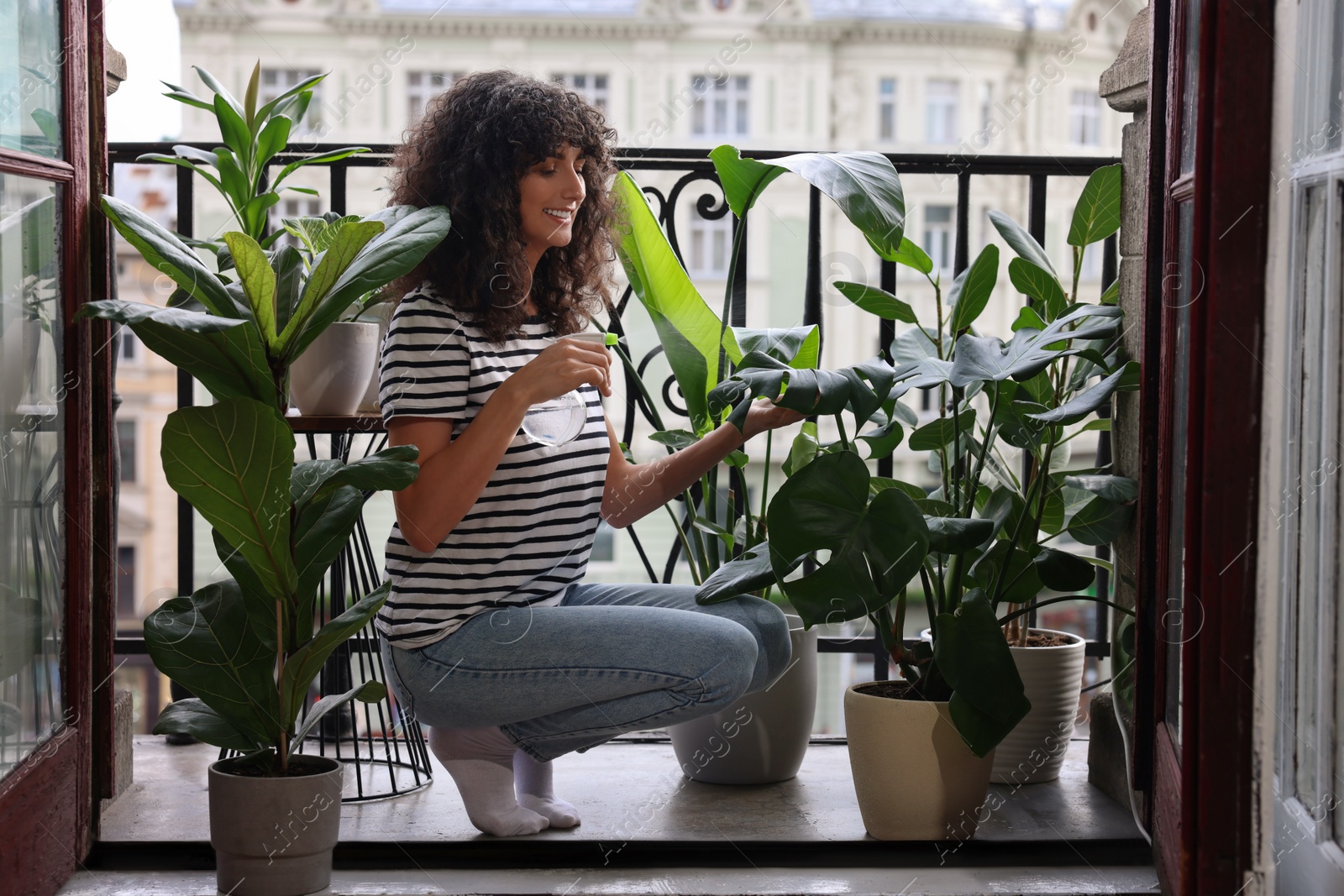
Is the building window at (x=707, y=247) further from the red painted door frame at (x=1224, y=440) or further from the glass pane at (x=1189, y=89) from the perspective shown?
the red painted door frame at (x=1224, y=440)

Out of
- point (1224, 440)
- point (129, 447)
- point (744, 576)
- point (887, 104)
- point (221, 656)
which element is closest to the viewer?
point (1224, 440)

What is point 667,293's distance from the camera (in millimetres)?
1782

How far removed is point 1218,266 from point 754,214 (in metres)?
31.5

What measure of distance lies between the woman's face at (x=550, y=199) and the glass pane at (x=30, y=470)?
22.3 inches

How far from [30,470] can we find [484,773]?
2.16 feet

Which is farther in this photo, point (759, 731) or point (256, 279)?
point (759, 731)

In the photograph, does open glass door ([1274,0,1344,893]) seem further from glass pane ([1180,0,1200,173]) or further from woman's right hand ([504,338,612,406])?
woman's right hand ([504,338,612,406])

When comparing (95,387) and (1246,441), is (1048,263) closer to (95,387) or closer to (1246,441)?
(1246,441)

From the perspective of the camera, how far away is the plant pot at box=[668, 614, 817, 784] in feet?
5.76

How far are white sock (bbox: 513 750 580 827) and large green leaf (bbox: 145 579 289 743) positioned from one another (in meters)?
0.34

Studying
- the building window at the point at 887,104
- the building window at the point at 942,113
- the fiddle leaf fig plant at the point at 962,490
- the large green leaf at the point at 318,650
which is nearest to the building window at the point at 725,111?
the building window at the point at 887,104

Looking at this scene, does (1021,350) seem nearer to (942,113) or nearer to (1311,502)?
(1311,502)

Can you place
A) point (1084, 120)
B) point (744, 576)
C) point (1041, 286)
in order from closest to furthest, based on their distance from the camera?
1. point (744, 576)
2. point (1041, 286)
3. point (1084, 120)

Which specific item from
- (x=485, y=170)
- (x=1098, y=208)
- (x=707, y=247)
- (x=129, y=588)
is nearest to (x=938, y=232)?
(x=707, y=247)
